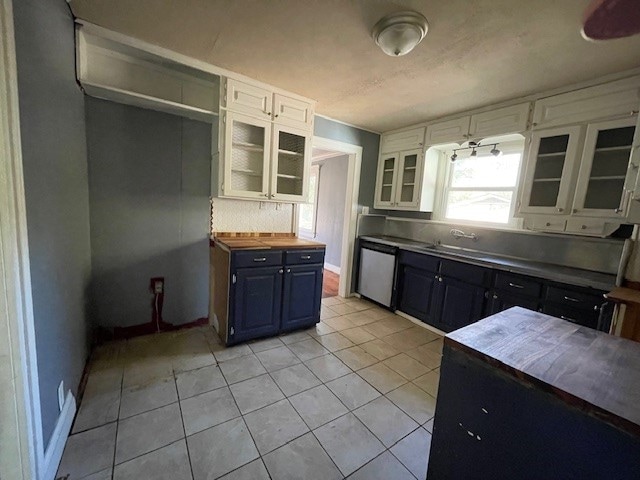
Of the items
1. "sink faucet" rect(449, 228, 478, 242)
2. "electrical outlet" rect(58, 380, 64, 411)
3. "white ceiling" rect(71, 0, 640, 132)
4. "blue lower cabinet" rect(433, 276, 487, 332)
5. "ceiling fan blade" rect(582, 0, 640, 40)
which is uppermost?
"white ceiling" rect(71, 0, 640, 132)

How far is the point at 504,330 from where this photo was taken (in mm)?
1034

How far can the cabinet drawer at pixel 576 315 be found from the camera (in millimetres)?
1822

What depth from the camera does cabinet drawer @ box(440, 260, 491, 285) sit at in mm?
2379

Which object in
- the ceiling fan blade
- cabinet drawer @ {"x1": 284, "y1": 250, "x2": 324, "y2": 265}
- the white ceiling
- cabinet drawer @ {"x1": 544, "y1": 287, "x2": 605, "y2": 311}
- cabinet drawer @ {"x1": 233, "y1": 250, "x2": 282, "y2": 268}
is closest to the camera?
the ceiling fan blade

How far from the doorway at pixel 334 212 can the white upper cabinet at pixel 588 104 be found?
1.92 m

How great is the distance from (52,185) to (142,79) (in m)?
1.32

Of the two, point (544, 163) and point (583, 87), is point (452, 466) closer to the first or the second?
point (544, 163)

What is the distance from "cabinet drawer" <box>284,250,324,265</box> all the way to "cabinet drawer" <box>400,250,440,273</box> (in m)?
1.08

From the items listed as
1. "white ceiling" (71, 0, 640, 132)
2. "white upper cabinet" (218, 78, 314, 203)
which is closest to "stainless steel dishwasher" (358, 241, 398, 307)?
"white upper cabinet" (218, 78, 314, 203)

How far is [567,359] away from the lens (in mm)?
842

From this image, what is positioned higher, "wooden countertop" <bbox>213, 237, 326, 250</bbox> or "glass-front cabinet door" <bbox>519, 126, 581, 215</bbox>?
"glass-front cabinet door" <bbox>519, 126, 581, 215</bbox>

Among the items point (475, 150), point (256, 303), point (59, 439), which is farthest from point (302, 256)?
point (475, 150)

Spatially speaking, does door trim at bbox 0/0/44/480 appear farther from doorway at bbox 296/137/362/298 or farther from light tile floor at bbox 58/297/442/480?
doorway at bbox 296/137/362/298

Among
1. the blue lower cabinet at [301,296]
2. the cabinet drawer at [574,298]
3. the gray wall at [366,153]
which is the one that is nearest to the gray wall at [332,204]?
the gray wall at [366,153]
